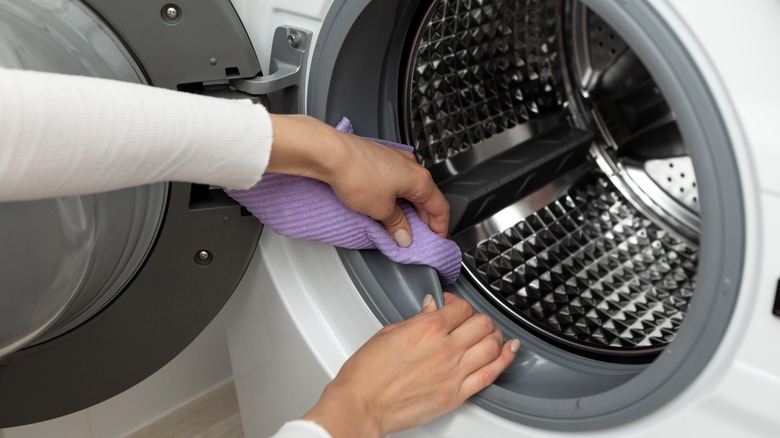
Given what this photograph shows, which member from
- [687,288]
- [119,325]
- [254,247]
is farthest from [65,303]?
[687,288]

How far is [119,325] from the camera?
33.2 inches

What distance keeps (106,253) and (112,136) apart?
267 millimetres

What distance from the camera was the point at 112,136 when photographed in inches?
22.1

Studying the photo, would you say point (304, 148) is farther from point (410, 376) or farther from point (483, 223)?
point (483, 223)

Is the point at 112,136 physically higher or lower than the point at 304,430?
higher

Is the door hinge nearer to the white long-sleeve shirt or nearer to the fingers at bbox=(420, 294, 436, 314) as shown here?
the white long-sleeve shirt

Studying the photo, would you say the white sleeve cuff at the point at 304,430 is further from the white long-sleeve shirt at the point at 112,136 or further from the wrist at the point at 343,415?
the white long-sleeve shirt at the point at 112,136

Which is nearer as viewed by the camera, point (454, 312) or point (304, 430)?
point (304, 430)

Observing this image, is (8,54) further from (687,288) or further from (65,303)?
(687,288)

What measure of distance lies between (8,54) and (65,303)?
0.82 feet

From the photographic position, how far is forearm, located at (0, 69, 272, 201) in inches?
20.9

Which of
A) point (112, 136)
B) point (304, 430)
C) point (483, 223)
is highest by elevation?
point (112, 136)

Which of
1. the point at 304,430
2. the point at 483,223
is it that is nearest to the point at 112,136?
the point at 304,430

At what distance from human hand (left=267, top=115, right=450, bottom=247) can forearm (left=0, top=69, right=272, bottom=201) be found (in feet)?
0.12
